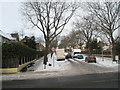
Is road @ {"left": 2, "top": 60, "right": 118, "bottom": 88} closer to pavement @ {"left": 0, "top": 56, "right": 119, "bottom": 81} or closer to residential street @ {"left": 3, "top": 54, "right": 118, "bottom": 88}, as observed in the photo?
residential street @ {"left": 3, "top": 54, "right": 118, "bottom": 88}

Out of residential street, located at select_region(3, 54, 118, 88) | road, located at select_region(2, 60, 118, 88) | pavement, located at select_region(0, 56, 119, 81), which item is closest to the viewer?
road, located at select_region(2, 60, 118, 88)

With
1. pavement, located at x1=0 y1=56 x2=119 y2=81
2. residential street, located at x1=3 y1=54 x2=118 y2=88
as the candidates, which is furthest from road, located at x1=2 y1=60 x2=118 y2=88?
pavement, located at x1=0 y1=56 x2=119 y2=81

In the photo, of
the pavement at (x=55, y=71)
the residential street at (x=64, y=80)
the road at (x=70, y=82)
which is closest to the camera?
the road at (x=70, y=82)

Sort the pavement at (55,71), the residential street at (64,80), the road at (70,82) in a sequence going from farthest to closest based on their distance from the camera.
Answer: the pavement at (55,71)
the residential street at (64,80)
the road at (70,82)

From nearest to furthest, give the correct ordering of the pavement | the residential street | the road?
the road → the residential street → the pavement

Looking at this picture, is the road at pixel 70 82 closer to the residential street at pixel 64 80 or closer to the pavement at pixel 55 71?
the residential street at pixel 64 80

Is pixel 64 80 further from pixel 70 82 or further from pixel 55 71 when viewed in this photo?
pixel 55 71

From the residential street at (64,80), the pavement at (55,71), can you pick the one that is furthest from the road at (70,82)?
the pavement at (55,71)

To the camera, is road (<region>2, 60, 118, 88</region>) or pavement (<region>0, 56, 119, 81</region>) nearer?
road (<region>2, 60, 118, 88</region>)

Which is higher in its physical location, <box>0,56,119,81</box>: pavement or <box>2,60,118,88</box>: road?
<box>2,60,118,88</box>: road

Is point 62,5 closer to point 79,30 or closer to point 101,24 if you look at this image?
point 101,24

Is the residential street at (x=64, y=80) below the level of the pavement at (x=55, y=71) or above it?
above

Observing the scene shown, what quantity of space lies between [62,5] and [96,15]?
7.94 meters

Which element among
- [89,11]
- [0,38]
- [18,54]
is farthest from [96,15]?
[0,38]
